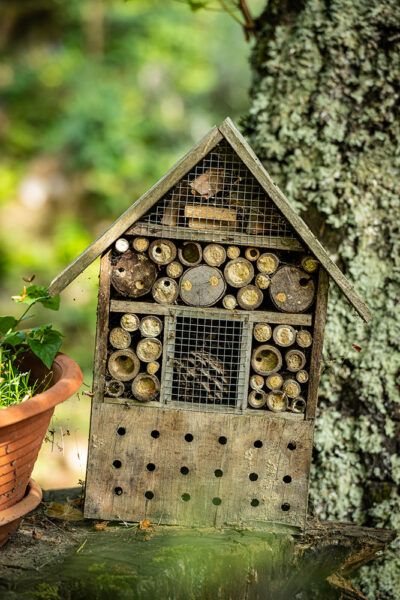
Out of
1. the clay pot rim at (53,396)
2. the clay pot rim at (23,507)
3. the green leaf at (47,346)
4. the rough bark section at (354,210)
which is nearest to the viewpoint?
the clay pot rim at (53,396)

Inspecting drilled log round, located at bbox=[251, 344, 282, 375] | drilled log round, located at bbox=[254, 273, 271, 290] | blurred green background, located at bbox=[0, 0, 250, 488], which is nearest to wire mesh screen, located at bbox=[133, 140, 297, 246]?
drilled log round, located at bbox=[254, 273, 271, 290]

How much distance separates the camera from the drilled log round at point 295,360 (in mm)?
2125

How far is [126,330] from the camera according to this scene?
2105mm

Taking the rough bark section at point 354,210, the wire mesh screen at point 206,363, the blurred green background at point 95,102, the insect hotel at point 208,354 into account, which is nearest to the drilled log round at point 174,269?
the insect hotel at point 208,354

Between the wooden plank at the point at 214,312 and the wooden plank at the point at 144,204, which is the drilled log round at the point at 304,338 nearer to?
the wooden plank at the point at 214,312

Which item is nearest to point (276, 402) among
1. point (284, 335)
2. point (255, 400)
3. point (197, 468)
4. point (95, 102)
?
point (255, 400)

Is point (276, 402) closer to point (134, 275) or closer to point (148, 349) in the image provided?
point (148, 349)

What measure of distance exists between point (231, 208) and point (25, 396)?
0.80 metres

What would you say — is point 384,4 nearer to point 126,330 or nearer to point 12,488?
point 126,330

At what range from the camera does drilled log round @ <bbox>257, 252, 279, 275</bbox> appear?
2082 millimetres

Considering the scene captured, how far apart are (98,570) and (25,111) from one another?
6.67 meters

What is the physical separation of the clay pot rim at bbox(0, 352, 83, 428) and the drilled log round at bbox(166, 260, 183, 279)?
1.32 ft

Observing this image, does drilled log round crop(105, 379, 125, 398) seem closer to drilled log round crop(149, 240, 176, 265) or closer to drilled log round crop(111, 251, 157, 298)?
drilled log round crop(111, 251, 157, 298)

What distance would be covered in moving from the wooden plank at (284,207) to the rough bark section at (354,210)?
57 centimetres
